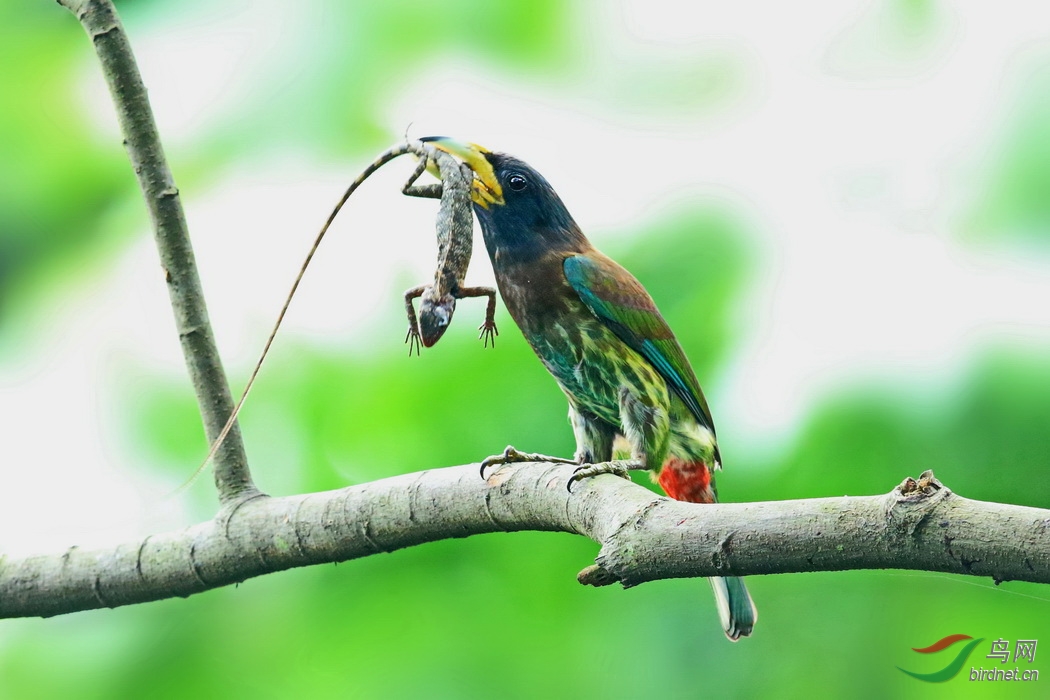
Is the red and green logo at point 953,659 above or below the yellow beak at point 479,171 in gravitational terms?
below

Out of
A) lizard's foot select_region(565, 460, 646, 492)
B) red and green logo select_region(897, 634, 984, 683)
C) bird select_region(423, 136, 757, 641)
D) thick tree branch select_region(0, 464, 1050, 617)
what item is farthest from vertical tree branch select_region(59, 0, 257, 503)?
red and green logo select_region(897, 634, 984, 683)

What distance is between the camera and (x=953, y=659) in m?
2.56

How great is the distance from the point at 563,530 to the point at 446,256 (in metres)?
0.49

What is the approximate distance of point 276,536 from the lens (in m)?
1.95

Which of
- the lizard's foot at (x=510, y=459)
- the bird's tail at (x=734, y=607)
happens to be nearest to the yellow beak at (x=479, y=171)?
the lizard's foot at (x=510, y=459)

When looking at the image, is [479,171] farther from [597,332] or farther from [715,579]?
[715,579]

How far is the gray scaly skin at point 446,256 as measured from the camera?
5.43 ft

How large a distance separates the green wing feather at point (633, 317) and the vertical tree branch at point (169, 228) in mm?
754

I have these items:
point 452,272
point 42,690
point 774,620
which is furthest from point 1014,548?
point 42,690

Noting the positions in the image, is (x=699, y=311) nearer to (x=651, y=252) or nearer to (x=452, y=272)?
(x=651, y=252)

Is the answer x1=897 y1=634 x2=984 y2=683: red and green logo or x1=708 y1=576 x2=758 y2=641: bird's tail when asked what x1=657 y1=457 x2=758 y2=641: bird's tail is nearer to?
x1=708 y1=576 x2=758 y2=641: bird's tail

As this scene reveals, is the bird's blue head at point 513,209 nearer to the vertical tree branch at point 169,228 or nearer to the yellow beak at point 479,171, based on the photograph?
the yellow beak at point 479,171

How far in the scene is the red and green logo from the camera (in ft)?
8.32

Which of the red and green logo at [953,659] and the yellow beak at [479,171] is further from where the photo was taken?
the red and green logo at [953,659]
